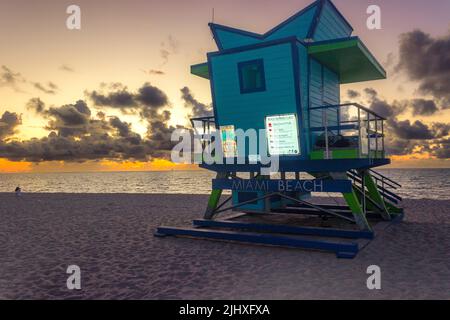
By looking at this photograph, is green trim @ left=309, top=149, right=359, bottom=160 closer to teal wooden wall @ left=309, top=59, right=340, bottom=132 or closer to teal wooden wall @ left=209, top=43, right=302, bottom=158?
teal wooden wall @ left=309, top=59, right=340, bottom=132

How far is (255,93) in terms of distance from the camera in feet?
41.7

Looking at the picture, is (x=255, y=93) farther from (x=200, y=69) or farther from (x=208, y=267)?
(x=208, y=267)

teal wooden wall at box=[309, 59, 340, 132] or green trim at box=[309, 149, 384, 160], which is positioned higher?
teal wooden wall at box=[309, 59, 340, 132]

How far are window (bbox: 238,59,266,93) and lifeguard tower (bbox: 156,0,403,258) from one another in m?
0.04

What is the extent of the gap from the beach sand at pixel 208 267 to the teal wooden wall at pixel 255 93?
4590 mm

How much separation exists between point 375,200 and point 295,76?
6720 mm

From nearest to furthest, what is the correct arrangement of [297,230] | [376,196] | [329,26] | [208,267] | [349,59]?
[208,267] → [297,230] → [349,59] → [329,26] → [376,196]

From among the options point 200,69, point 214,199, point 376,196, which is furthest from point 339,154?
point 200,69

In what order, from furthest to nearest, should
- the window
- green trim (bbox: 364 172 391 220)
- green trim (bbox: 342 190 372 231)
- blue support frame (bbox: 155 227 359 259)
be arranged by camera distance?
green trim (bbox: 364 172 391 220)
the window
green trim (bbox: 342 190 372 231)
blue support frame (bbox: 155 227 359 259)

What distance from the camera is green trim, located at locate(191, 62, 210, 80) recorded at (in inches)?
575

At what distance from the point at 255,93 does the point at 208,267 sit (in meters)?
6.49

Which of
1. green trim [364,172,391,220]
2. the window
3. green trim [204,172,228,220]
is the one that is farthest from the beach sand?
the window

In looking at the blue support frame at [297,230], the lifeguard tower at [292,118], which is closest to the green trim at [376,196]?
the lifeguard tower at [292,118]
